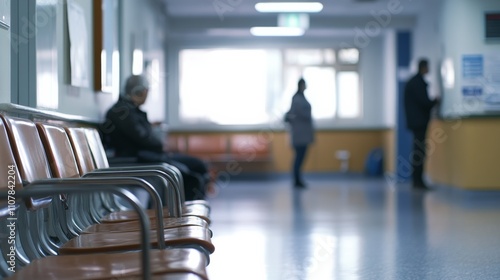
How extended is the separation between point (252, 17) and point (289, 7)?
93 cm

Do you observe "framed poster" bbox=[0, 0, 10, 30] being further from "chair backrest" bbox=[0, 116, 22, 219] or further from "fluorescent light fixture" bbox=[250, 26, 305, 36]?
"fluorescent light fixture" bbox=[250, 26, 305, 36]

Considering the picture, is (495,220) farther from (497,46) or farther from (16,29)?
(16,29)

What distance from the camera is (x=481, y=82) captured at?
8.80 metres

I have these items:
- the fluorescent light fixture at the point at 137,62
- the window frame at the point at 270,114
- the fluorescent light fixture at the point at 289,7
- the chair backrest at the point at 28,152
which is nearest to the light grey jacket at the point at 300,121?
the fluorescent light fixture at the point at 289,7

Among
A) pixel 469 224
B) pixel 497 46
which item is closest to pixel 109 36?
pixel 469 224

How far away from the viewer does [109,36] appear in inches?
245

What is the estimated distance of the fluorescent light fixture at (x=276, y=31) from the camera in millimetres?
12066

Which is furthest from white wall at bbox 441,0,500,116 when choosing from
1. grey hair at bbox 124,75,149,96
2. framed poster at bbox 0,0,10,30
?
framed poster at bbox 0,0,10,30

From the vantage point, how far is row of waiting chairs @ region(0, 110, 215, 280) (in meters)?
1.85

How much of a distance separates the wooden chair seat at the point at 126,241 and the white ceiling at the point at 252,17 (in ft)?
27.5

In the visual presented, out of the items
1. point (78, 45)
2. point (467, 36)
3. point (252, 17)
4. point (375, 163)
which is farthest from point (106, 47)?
point (375, 163)

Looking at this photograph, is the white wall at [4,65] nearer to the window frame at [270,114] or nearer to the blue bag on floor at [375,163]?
the window frame at [270,114]

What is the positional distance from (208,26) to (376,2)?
280 centimetres

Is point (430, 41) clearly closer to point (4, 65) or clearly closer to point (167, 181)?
point (167, 181)
